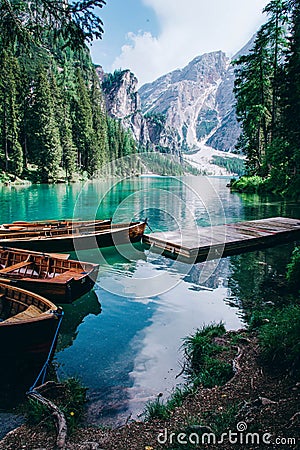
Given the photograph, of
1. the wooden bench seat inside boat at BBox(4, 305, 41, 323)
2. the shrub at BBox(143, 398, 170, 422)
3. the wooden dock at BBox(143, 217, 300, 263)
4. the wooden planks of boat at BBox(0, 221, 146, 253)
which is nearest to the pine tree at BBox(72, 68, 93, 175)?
the wooden planks of boat at BBox(0, 221, 146, 253)

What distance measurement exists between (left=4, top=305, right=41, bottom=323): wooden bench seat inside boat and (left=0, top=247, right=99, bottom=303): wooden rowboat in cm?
200

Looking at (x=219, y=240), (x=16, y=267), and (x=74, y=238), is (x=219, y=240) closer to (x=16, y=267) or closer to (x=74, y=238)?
(x=74, y=238)

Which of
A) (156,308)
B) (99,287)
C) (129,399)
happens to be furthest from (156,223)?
(129,399)

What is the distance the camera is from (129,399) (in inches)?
206

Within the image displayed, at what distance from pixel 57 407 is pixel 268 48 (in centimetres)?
4052

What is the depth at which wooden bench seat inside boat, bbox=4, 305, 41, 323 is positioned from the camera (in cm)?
571

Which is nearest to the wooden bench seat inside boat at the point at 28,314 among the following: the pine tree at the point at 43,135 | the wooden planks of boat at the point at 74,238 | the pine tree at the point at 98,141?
the wooden planks of boat at the point at 74,238

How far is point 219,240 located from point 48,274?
809cm

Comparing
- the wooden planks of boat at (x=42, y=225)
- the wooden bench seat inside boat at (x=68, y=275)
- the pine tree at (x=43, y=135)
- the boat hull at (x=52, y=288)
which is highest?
the pine tree at (x=43, y=135)

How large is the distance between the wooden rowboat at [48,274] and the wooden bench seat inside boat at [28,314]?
6.57 ft

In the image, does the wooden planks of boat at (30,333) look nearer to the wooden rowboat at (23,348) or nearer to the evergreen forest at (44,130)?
the wooden rowboat at (23,348)

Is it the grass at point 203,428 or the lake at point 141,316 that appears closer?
the grass at point 203,428

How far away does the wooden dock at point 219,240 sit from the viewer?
13.9 metres

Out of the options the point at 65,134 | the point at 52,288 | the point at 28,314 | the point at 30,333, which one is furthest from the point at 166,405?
the point at 65,134
